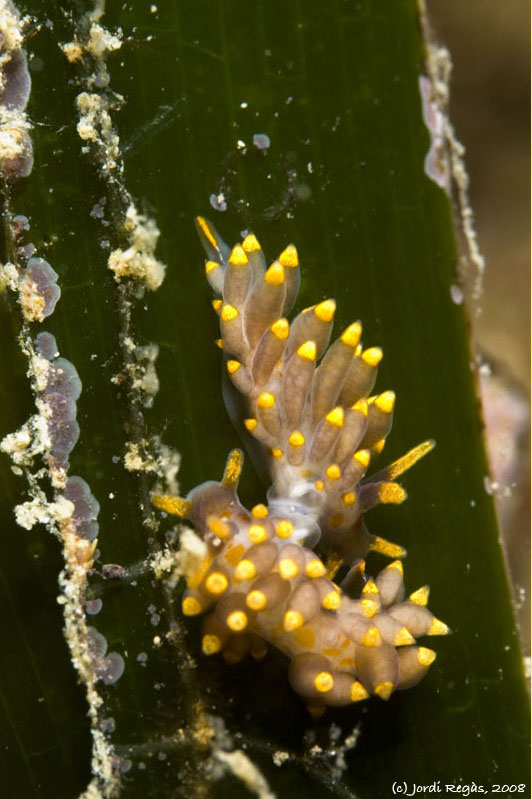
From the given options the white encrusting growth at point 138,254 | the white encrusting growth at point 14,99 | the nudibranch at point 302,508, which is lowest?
the nudibranch at point 302,508

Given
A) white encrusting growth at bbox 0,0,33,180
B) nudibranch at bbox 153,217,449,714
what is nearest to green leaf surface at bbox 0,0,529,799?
white encrusting growth at bbox 0,0,33,180

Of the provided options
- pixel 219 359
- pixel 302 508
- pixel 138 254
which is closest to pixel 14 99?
pixel 138 254

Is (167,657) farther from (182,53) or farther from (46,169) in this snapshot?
(182,53)

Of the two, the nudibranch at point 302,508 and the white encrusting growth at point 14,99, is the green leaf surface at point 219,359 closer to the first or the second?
the white encrusting growth at point 14,99

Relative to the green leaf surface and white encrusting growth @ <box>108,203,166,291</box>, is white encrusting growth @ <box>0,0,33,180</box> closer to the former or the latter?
the green leaf surface

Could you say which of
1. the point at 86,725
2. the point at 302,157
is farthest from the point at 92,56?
the point at 86,725

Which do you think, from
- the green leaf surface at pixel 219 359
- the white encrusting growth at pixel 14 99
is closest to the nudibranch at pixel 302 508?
the green leaf surface at pixel 219 359

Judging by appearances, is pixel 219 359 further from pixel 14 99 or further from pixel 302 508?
pixel 14 99
